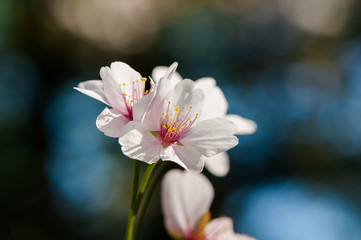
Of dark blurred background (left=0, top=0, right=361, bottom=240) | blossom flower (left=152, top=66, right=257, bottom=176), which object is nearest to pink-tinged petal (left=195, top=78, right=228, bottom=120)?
blossom flower (left=152, top=66, right=257, bottom=176)

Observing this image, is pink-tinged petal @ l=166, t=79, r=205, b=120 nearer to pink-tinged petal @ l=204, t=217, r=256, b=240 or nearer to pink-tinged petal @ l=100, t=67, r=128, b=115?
pink-tinged petal @ l=100, t=67, r=128, b=115

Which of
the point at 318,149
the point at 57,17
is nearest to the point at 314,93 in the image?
the point at 318,149

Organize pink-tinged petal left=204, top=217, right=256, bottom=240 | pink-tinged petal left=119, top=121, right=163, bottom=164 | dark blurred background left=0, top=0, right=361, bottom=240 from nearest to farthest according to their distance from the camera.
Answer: pink-tinged petal left=119, top=121, right=163, bottom=164 < pink-tinged petal left=204, top=217, right=256, bottom=240 < dark blurred background left=0, top=0, right=361, bottom=240

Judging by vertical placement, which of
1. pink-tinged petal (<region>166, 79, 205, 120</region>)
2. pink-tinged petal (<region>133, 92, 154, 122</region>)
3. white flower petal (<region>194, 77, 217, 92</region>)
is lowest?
pink-tinged petal (<region>133, 92, 154, 122</region>)

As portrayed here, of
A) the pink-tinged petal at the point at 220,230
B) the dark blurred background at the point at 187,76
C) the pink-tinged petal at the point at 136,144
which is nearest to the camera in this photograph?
the pink-tinged petal at the point at 136,144

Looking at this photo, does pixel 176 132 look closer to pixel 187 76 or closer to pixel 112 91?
pixel 112 91

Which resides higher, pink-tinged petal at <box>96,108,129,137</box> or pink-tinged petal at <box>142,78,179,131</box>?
pink-tinged petal at <box>142,78,179,131</box>

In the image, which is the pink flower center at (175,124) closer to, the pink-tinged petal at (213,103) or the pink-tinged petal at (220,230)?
the pink-tinged petal at (213,103)

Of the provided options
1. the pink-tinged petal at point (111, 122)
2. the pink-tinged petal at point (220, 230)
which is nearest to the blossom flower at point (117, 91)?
the pink-tinged petal at point (111, 122)
